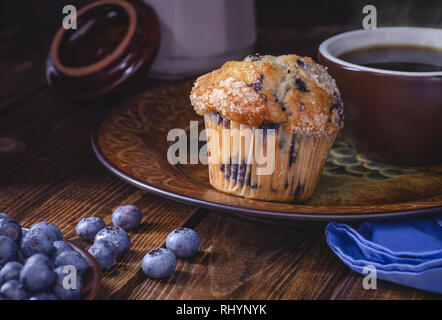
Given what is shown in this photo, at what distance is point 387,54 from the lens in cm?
118

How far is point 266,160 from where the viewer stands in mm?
924

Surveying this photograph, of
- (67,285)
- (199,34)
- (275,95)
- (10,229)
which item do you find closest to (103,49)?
(199,34)

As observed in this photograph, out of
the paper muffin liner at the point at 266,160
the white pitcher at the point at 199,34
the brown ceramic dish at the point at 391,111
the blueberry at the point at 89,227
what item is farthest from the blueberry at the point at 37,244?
the white pitcher at the point at 199,34

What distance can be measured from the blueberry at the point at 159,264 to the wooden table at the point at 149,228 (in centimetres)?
1

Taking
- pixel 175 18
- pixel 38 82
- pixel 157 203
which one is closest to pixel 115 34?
pixel 175 18

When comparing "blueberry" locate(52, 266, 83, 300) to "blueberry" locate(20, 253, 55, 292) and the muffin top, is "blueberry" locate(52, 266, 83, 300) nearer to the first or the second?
"blueberry" locate(20, 253, 55, 292)

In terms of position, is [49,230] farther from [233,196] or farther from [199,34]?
[199,34]

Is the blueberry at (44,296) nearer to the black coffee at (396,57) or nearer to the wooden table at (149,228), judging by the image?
the wooden table at (149,228)

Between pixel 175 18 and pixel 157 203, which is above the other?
pixel 175 18

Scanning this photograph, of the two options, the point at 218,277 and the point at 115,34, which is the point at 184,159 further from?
the point at 115,34

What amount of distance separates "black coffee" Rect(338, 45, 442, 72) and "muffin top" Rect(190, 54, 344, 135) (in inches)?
9.0
